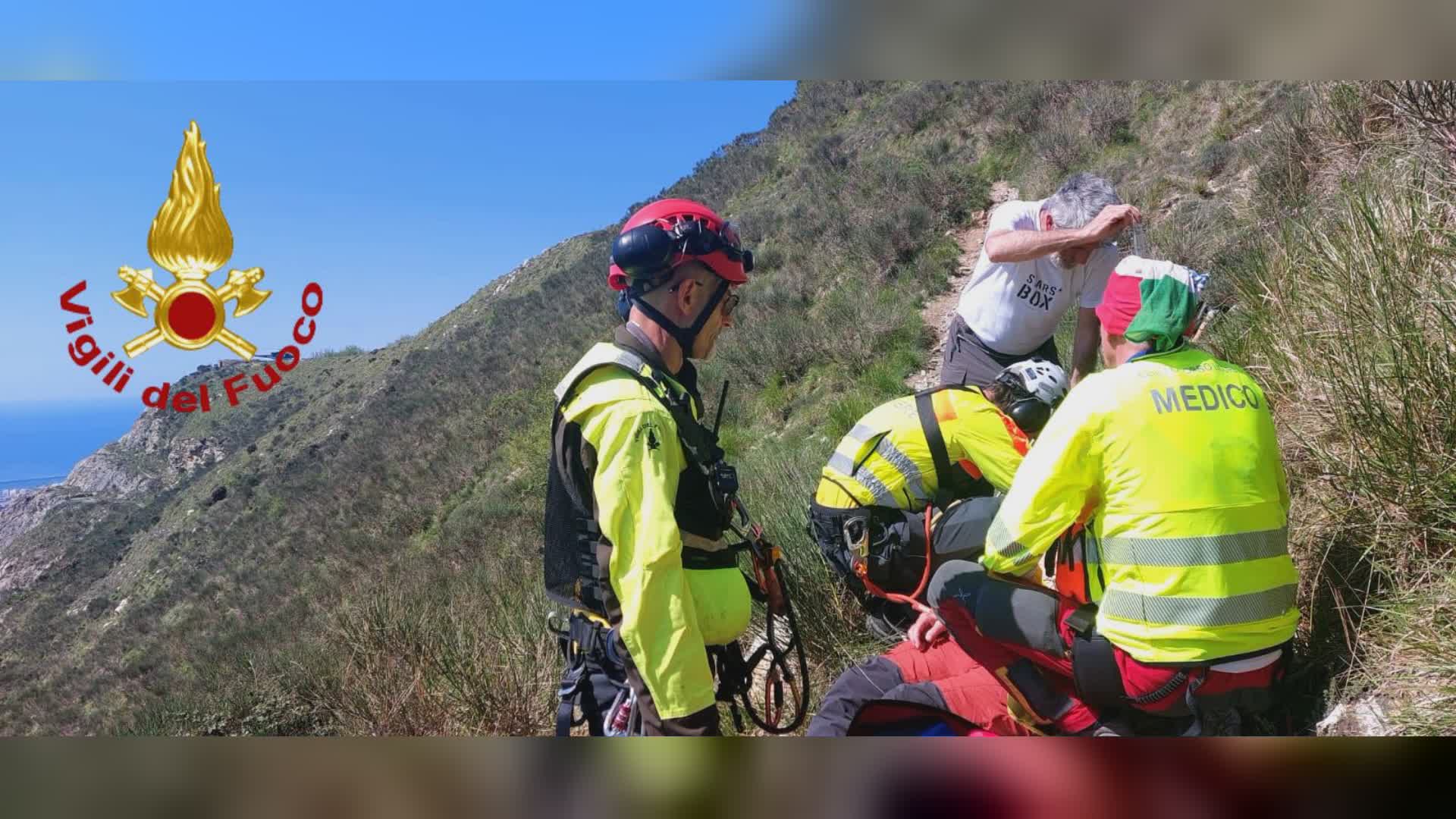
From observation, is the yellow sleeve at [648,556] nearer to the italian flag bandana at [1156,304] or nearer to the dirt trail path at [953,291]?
the italian flag bandana at [1156,304]

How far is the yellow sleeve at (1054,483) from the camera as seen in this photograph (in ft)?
7.16

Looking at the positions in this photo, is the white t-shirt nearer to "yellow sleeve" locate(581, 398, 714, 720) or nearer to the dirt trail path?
"yellow sleeve" locate(581, 398, 714, 720)

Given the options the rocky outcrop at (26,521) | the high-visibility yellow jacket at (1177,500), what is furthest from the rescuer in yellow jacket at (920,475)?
the rocky outcrop at (26,521)

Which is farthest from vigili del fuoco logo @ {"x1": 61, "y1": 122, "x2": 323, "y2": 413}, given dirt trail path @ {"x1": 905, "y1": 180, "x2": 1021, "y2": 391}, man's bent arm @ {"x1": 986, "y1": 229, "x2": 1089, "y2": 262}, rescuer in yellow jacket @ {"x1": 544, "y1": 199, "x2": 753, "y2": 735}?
dirt trail path @ {"x1": 905, "y1": 180, "x2": 1021, "y2": 391}

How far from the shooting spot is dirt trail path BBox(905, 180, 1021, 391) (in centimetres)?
842

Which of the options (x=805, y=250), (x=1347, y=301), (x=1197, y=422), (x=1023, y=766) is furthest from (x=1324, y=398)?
(x=805, y=250)

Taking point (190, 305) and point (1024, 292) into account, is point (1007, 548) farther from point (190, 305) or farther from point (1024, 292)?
point (190, 305)

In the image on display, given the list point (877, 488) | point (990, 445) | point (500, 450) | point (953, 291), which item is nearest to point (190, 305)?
point (877, 488)

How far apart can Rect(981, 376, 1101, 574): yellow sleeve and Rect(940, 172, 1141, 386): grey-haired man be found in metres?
1.29

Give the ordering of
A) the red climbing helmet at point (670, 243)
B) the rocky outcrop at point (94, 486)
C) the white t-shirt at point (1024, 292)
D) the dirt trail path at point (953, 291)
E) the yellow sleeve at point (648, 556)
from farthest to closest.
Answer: the rocky outcrop at point (94, 486)
the dirt trail path at point (953, 291)
the white t-shirt at point (1024, 292)
the red climbing helmet at point (670, 243)
the yellow sleeve at point (648, 556)

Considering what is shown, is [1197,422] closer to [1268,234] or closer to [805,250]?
[1268,234]

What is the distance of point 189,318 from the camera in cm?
307

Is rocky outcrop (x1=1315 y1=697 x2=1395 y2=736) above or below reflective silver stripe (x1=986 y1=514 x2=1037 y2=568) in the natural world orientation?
below

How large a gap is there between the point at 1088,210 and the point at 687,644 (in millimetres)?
2544
